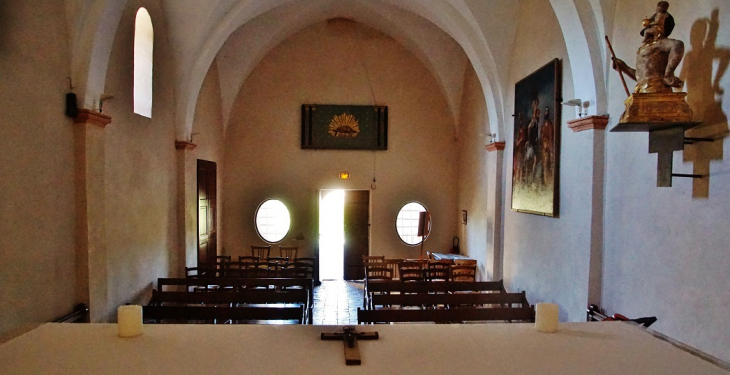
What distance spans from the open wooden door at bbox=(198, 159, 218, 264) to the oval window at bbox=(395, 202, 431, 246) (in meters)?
4.69

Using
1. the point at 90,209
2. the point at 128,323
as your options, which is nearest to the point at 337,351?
the point at 128,323

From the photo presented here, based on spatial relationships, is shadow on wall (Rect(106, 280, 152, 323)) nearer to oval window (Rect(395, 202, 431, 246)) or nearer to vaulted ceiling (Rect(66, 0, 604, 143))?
vaulted ceiling (Rect(66, 0, 604, 143))

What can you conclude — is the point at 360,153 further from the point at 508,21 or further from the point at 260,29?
the point at 508,21

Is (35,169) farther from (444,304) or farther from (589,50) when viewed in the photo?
(589,50)

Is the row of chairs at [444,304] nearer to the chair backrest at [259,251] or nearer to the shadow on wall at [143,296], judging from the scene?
the shadow on wall at [143,296]

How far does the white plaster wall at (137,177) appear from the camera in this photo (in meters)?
5.20

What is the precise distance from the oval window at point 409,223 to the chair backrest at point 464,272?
2.13 metres

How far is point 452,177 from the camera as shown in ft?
36.6

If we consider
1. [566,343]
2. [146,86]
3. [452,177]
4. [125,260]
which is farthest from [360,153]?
[566,343]

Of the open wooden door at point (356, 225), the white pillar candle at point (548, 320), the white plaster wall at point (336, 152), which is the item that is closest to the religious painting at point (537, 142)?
the white pillar candle at point (548, 320)

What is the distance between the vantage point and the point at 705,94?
320 centimetres

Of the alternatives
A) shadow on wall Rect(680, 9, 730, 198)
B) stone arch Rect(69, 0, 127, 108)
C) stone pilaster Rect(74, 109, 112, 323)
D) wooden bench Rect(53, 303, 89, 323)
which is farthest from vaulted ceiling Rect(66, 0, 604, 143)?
wooden bench Rect(53, 303, 89, 323)

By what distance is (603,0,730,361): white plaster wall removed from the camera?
304 centimetres

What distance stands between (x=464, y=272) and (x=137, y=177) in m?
6.69
